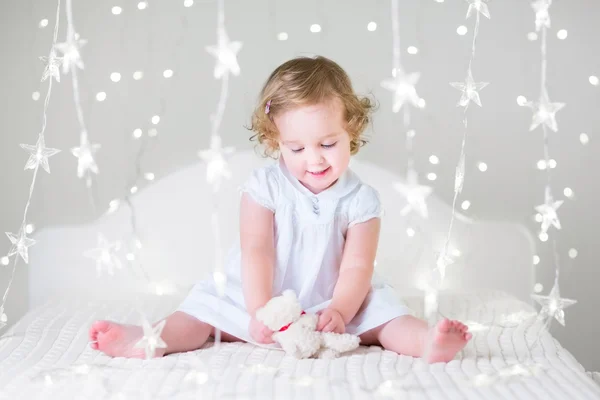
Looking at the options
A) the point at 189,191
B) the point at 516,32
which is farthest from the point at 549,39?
the point at 189,191

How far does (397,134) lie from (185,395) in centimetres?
131

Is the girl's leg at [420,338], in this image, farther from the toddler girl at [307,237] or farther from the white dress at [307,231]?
the white dress at [307,231]

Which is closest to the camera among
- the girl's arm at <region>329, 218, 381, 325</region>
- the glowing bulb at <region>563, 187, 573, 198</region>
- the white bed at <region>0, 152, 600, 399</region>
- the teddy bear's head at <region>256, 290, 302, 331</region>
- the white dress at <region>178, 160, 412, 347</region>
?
the white bed at <region>0, 152, 600, 399</region>

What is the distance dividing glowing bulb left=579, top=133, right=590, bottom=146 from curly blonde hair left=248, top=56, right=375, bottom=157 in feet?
A: 2.65

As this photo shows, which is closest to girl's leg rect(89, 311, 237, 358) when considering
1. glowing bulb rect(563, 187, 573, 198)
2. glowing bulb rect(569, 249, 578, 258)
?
glowing bulb rect(563, 187, 573, 198)

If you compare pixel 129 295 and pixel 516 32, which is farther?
pixel 516 32

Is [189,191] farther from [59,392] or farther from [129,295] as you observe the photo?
[59,392]

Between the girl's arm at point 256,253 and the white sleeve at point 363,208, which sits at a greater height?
the white sleeve at point 363,208

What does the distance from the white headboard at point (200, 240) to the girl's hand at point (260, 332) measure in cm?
82

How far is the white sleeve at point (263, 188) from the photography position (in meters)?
1.71

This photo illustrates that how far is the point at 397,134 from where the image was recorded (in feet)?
7.66

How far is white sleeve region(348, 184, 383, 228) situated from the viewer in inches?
66.9

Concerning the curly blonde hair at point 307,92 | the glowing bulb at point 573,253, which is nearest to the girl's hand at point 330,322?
the curly blonde hair at point 307,92

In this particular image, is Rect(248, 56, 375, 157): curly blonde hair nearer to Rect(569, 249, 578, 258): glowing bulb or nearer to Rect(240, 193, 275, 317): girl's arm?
Rect(240, 193, 275, 317): girl's arm
